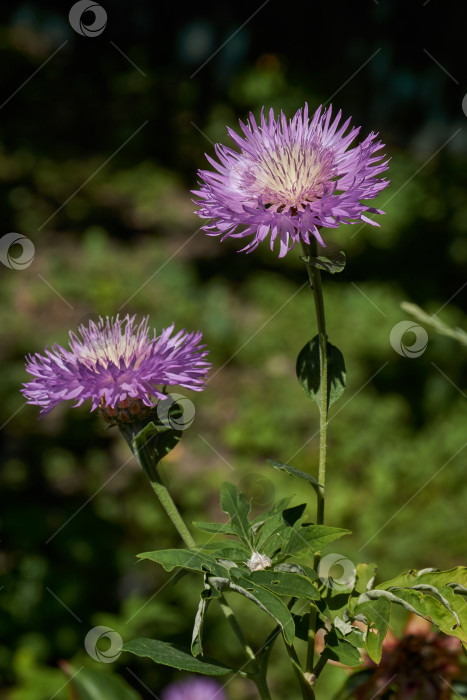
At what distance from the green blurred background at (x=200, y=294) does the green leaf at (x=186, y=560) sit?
1140 millimetres

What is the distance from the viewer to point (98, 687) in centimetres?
118

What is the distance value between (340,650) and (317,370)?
288mm

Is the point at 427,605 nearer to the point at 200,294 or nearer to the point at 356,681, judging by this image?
the point at 356,681

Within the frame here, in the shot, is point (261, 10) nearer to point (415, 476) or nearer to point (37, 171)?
point (37, 171)

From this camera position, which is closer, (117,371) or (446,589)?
(446,589)

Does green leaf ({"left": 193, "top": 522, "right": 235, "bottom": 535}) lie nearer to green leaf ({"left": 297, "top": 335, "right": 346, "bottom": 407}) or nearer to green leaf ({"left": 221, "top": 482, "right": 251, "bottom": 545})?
green leaf ({"left": 221, "top": 482, "right": 251, "bottom": 545})

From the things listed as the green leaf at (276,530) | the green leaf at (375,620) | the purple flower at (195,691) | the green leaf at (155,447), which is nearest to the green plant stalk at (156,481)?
the green leaf at (155,447)

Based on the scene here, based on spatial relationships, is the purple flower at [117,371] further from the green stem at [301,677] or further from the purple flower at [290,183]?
the green stem at [301,677]

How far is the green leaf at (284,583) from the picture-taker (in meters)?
0.63

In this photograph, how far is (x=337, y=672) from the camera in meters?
1.65

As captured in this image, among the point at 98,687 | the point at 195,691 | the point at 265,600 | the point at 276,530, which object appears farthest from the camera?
the point at 195,691

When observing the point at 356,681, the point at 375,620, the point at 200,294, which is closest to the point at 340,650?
the point at 375,620

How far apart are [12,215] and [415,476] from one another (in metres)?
2.69

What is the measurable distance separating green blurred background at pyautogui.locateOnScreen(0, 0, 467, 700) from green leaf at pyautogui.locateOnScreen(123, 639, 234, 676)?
1.03 metres
